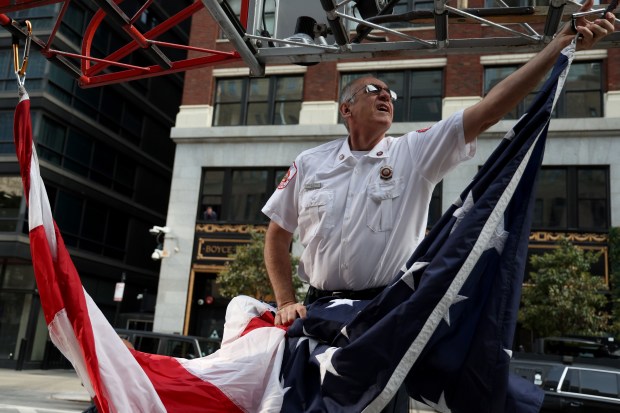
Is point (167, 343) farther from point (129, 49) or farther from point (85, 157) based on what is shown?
point (85, 157)

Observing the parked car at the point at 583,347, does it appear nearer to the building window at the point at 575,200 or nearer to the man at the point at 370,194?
the building window at the point at 575,200

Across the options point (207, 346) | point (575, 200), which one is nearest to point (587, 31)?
point (207, 346)

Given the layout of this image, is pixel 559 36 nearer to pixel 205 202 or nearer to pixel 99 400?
pixel 99 400

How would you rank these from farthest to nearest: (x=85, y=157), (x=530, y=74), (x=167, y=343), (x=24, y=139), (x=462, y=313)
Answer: (x=85, y=157), (x=167, y=343), (x=24, y=139), (x=530, y=74), (x=462, y=313)

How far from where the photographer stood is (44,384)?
1834cm

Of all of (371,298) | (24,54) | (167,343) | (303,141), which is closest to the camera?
(371,298)

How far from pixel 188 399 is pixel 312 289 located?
31.3 inches

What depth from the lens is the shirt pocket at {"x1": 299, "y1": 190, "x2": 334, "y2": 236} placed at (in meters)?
2.94

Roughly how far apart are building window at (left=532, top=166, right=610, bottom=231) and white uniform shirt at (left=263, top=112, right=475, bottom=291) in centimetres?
1809

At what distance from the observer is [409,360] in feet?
7.28

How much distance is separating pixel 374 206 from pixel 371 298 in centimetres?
42

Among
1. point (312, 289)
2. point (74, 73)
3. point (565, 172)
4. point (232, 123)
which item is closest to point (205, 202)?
point (232, 123)

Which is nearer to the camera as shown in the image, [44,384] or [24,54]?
[24,54]

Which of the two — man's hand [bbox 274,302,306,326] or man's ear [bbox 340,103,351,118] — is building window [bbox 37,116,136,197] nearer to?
man's ear [bbox 340,103,351,118]
